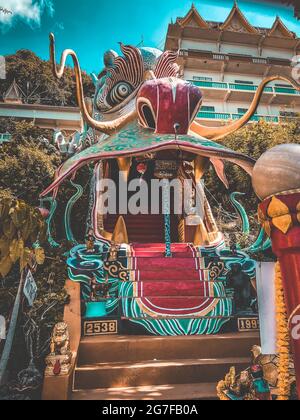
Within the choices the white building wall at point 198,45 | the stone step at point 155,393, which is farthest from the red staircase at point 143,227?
the white building wall at point 198,45

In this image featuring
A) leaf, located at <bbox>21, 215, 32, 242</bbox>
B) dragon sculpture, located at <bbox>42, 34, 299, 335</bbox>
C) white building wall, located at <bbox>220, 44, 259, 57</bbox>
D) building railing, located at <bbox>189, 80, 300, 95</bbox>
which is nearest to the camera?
leaf, located at <bbox>21, 215, 32, 242</bbox>

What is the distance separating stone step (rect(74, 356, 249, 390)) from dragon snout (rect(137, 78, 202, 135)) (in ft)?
15.0

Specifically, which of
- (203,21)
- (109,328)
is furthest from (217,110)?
(109,328)

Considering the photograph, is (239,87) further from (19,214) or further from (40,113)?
(19,214)

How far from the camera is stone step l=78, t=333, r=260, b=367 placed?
14.9 feet

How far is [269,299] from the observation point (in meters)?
3.37

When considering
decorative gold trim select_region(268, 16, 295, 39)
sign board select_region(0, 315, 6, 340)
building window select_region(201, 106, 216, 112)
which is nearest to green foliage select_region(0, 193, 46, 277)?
sign board select_region(0, 315, 6, 340)

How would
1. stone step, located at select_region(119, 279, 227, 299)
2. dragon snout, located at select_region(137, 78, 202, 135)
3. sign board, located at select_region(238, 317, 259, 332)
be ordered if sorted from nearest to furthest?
sign board, located at select_region(238, 317, 259, 332), stone step, located at select_region(119, 279, 227, 299), dragon snout, located at select_region(137, 78, 202, 135)

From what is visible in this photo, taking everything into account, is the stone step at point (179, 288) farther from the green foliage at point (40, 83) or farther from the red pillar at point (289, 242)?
the green foliage at point (40, 83)

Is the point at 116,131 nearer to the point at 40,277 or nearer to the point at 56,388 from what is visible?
the point at 40,277

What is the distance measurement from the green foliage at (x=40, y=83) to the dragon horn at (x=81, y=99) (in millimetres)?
14349

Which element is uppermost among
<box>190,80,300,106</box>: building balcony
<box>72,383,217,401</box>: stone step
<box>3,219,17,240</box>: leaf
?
<box>190,80,300,106</box>: building balcony

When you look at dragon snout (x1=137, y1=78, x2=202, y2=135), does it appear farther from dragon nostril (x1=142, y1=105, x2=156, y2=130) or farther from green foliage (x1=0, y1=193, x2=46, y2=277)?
green foliage (x1=0, y1=193, x2=46, y2=277)

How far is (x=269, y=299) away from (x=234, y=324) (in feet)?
7.11
